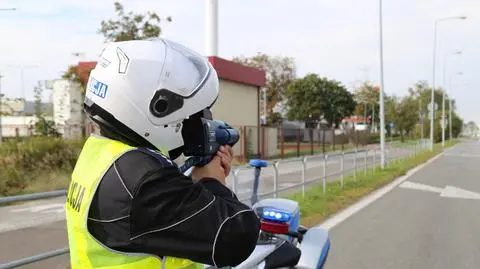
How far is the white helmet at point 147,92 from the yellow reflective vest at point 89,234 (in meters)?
0.09

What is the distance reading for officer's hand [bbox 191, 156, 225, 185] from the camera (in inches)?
68.5

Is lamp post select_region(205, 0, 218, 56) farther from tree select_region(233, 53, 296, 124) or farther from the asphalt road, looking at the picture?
tree select_region(233, 53, 296, 124)

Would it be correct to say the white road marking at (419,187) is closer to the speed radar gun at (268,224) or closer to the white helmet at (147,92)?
the speed radar gun at (268,224)

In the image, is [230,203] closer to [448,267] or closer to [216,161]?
[216,161]

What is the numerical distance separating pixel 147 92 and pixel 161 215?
40 cm

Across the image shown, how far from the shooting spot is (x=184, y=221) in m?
1.47

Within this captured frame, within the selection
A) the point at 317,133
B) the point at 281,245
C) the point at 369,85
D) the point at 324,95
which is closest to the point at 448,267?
the point at 281,245

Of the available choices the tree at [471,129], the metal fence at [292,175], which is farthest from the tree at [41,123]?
the tree at [471,129]

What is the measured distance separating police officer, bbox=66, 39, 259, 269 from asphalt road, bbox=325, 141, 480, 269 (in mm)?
4682

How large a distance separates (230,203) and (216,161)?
0.75ft

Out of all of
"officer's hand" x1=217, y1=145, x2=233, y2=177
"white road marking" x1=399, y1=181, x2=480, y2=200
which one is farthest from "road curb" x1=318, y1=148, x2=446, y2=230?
"officer's hand" x1=217, y1=145, x2=233, y2=177

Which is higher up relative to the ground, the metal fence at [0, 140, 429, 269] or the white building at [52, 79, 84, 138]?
the white building at [52, 79, 84, 138]

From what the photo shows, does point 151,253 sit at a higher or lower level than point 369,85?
lower

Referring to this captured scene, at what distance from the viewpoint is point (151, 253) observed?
1.52 m
